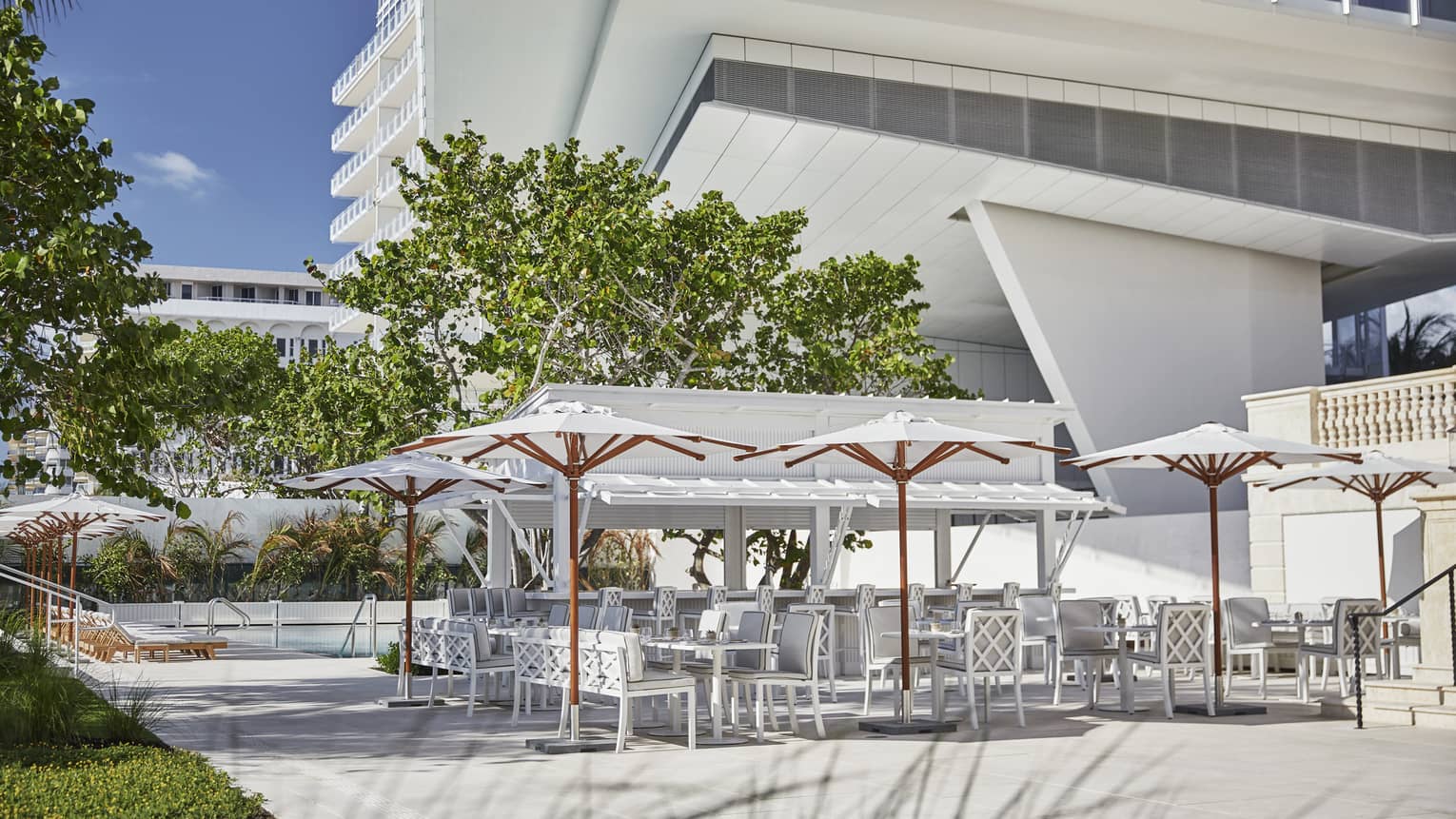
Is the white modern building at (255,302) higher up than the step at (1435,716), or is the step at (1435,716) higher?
the white modern building at (255,302)

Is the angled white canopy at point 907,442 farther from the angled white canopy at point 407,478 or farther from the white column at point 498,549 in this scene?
the white column at point 498,549

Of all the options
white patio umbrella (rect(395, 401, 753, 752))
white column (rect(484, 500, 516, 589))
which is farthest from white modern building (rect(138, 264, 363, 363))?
white patio umbrella (rect(395, 401, 753, 752))

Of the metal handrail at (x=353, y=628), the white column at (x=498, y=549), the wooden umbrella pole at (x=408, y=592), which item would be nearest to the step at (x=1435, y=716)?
the wooden umbrella pole at (x=408, y=592)

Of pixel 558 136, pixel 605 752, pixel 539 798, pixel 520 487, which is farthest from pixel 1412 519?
pixel 558 136

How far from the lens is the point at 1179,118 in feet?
94.9

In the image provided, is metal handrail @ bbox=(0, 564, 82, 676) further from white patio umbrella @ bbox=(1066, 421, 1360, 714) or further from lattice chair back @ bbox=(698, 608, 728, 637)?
white patio umbrella @ bbox=(1066, 421, 1360, 714)

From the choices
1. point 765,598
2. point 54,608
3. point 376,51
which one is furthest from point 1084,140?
point 376,51

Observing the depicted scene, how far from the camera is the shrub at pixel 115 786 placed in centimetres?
622

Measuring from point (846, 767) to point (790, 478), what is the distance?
34.7 feet

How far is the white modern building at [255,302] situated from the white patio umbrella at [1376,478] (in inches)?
3121

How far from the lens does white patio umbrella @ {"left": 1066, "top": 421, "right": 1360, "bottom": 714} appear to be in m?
→ 12.7

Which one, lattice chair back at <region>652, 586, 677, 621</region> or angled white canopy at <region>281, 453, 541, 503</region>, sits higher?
angled white canopy at <region>281, 453, 541, 503</region>

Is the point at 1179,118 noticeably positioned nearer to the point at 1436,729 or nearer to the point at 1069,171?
the point at 1069,171

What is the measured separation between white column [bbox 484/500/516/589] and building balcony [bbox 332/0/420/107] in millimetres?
37599
